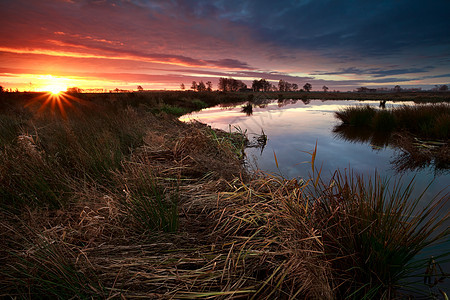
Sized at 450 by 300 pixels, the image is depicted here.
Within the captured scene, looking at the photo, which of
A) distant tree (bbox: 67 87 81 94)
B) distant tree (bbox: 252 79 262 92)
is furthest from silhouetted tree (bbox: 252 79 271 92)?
distant tree (bbox: 67 87 81 94)

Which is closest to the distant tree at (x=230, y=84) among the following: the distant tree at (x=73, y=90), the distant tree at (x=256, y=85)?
the distant tree at (x=256, y=85)

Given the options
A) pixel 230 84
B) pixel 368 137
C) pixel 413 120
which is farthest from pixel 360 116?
pixel 230 84

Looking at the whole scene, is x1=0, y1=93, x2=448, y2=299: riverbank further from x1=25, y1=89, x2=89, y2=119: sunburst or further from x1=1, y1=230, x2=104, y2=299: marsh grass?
x1=25, y1=89, x2=89, y2=119: sunburst

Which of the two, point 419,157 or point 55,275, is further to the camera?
point 419,157

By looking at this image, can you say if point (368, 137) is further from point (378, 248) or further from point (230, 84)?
point (230, 84)

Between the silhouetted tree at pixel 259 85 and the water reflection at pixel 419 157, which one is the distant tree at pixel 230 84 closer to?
the silhouetted tree at pixel 259 85

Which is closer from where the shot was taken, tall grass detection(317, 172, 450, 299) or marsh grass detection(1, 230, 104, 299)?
marsh grass detection(1, 230, 104, 299)

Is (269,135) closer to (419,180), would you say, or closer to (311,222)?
(419,180)

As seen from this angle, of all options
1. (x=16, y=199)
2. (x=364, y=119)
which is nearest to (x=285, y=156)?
(x=16, y=199)

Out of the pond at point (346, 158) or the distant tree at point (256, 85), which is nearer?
the pond at point (346, 158)

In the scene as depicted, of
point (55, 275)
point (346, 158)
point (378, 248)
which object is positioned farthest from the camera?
point (346, 158)

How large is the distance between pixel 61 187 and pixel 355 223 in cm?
392

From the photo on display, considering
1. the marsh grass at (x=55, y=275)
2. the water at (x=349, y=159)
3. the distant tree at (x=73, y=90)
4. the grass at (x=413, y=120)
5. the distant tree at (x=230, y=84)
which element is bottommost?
the water at (x=349, y=159)

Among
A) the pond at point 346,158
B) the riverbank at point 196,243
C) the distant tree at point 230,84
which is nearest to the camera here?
the riverbank at point 196,243
